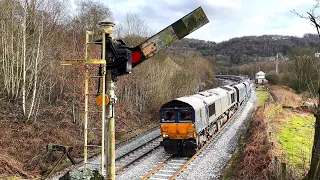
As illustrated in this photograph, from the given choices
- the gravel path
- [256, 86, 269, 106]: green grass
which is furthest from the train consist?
[256, 86, 269, 106]: green grass

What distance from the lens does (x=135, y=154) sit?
1692 cm

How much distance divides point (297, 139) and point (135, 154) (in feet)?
32.4

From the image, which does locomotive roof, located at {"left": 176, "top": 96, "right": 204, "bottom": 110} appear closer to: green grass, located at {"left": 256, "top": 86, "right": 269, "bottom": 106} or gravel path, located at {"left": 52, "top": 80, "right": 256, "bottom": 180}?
gravel path, located at {"left": 52, "top": 80, "right": 256, "bottom": 180}

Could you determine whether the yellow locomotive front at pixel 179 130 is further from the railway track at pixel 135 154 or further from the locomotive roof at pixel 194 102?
the railway track at pixel 135 154

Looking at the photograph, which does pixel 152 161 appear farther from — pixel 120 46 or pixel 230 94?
pixel 230 94

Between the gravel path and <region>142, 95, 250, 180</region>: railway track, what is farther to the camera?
the gravel path

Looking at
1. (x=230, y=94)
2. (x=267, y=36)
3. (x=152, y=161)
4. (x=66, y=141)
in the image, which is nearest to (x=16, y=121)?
(x=66, y=141)

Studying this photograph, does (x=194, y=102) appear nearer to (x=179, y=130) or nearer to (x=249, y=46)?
(x=179, y=130)

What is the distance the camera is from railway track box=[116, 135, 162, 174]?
48.5 feet

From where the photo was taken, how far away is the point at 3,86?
19.4 m

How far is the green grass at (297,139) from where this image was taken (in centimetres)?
1434

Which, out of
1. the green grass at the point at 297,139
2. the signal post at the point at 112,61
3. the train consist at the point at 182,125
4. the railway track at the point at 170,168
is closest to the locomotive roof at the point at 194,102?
the train consist at the point at 182,125

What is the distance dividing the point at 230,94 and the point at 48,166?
55.6 ft

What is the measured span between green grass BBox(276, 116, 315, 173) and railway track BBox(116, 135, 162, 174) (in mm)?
7038
